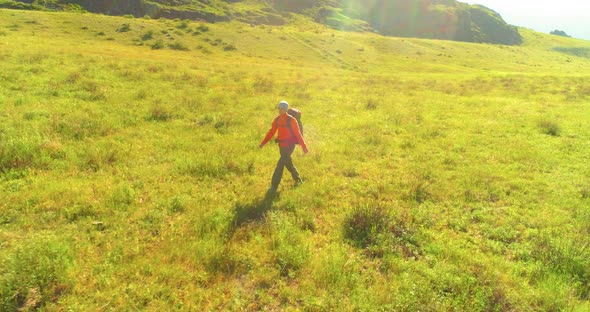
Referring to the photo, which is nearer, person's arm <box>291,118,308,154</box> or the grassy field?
the grassy field

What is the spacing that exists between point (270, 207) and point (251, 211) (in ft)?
1.80

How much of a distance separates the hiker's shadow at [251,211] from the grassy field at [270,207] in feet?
0.17

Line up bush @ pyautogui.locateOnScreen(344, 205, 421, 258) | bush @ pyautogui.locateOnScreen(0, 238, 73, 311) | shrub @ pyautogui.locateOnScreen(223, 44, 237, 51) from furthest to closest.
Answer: shrub @ pyautogui.locateOnScreen(223, 44, 237, 51) → bush @ pyautogui.locateOnScreen(344, 205, 421, 258) → bush @ pyautogui.locateOnScreen(0, 238, 73, 311)

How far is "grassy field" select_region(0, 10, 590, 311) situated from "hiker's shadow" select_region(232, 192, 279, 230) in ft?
0.17

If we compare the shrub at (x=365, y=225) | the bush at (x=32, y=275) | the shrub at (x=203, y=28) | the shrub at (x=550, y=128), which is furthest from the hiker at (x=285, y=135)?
the shrub at (x=203, y=28)

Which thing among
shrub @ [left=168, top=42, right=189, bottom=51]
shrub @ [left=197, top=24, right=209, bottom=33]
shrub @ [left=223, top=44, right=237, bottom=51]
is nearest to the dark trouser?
shrub @ [left=168, top=42, right=189, bottom=51]

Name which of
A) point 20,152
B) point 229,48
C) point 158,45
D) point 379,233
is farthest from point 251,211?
point 229,48

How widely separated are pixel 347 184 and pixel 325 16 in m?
197

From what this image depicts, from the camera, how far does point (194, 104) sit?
1967 cm

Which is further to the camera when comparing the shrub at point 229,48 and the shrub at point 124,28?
the shrub at point 229,48

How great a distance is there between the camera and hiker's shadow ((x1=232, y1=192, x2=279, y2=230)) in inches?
331

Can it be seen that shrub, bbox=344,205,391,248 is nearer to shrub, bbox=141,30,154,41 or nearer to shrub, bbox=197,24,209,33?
shrub, bbox=141,30,154,41

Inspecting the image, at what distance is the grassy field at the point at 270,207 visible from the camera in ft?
20.1

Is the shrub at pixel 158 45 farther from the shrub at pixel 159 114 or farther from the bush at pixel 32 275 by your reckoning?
the bush at pixel 32 275
